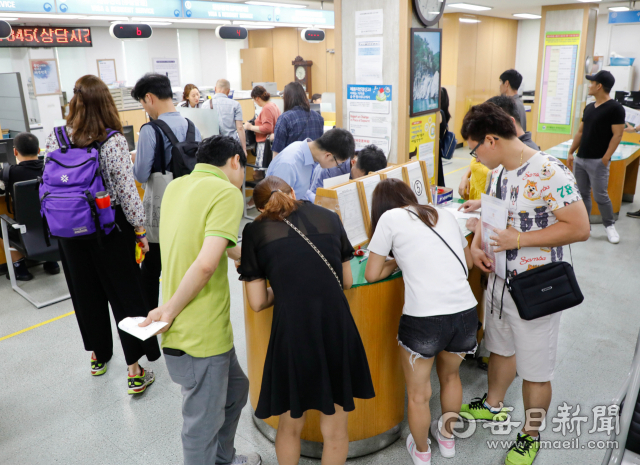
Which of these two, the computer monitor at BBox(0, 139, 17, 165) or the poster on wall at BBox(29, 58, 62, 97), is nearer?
the computer monitor at BBox(0, 139, 17, 165)

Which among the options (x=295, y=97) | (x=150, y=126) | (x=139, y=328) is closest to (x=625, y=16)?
(x=295, y=97)

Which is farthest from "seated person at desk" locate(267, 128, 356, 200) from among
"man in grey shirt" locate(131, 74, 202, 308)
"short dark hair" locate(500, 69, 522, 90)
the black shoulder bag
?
"short dark hair" locate(500, 69, 522, 90)

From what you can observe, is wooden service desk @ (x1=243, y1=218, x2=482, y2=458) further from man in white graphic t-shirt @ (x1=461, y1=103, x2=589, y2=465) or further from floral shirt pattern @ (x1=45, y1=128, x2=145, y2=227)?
floral shirt pattern @ (x1=45, y1=128, x2=145, y2=227)

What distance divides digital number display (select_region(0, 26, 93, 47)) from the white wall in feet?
32.4

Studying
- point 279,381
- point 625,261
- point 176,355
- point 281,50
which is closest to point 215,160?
point 176,355

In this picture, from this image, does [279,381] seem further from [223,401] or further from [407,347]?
[407,347]

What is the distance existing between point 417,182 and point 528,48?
1123 centimetres

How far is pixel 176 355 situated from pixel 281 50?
12.5 m

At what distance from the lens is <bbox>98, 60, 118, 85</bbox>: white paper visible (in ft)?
37.9

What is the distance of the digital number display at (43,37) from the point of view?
7.94 meters

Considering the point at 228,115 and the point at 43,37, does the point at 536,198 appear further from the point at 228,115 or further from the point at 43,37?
the point at 43,37

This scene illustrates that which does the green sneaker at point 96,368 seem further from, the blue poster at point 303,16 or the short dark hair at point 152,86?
Answer: the blue poster at point 303,16

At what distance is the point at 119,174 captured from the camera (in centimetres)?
267

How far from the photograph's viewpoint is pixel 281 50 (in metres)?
13.2
